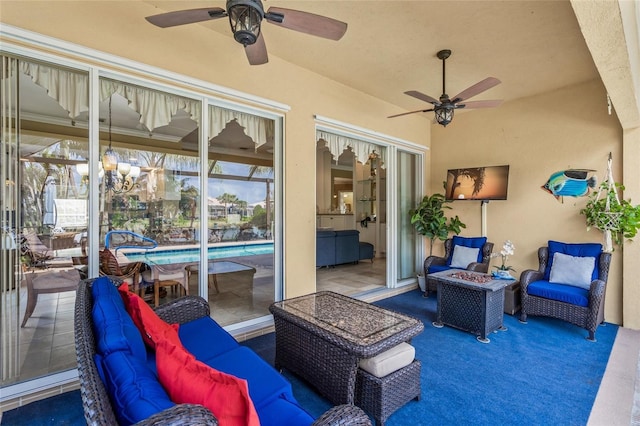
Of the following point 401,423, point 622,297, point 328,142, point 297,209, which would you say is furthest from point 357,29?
point 622,297

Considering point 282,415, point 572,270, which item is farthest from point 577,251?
point 282,415

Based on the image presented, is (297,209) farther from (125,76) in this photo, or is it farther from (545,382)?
(545,382)

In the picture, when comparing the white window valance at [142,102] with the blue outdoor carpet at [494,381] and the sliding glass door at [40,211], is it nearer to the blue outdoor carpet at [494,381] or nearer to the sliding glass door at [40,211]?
the sliding glass door at [40,211]

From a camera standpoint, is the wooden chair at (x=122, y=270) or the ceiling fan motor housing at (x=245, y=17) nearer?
the ceiling fan motor housing at (x=245, y=17)

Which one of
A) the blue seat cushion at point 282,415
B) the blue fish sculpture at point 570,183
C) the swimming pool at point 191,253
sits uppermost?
the blue fish sculpture at point 570,183

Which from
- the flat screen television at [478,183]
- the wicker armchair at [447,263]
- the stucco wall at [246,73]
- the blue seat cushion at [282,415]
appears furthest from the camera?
the flat screen television at [478,183]

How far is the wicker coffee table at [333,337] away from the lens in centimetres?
183

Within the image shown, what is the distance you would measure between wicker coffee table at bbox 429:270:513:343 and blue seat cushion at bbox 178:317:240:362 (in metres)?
2.53

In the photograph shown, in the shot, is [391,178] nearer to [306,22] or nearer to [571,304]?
[571,304]

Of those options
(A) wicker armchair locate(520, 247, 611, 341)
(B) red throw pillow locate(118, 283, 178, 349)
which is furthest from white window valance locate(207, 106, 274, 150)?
(A) wicker armchair locate(520, 247, 611, 341)

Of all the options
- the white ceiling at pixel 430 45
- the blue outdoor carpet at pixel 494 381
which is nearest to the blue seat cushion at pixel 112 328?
the blue outdoor carpet at pixel 494 381

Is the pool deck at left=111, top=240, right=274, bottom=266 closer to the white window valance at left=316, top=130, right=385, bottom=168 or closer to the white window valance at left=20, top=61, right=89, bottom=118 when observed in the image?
the white window valance at left=20, top=61, right=89, bottom=118

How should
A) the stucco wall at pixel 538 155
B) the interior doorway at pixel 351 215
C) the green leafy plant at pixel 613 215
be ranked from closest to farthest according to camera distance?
1. the green leafy plant at pixel 613 215
2. the stucco wall at pixel 538 155
3. the interior doorway at pixel 351 215

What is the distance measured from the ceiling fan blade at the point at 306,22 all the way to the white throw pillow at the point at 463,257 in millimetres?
3814
